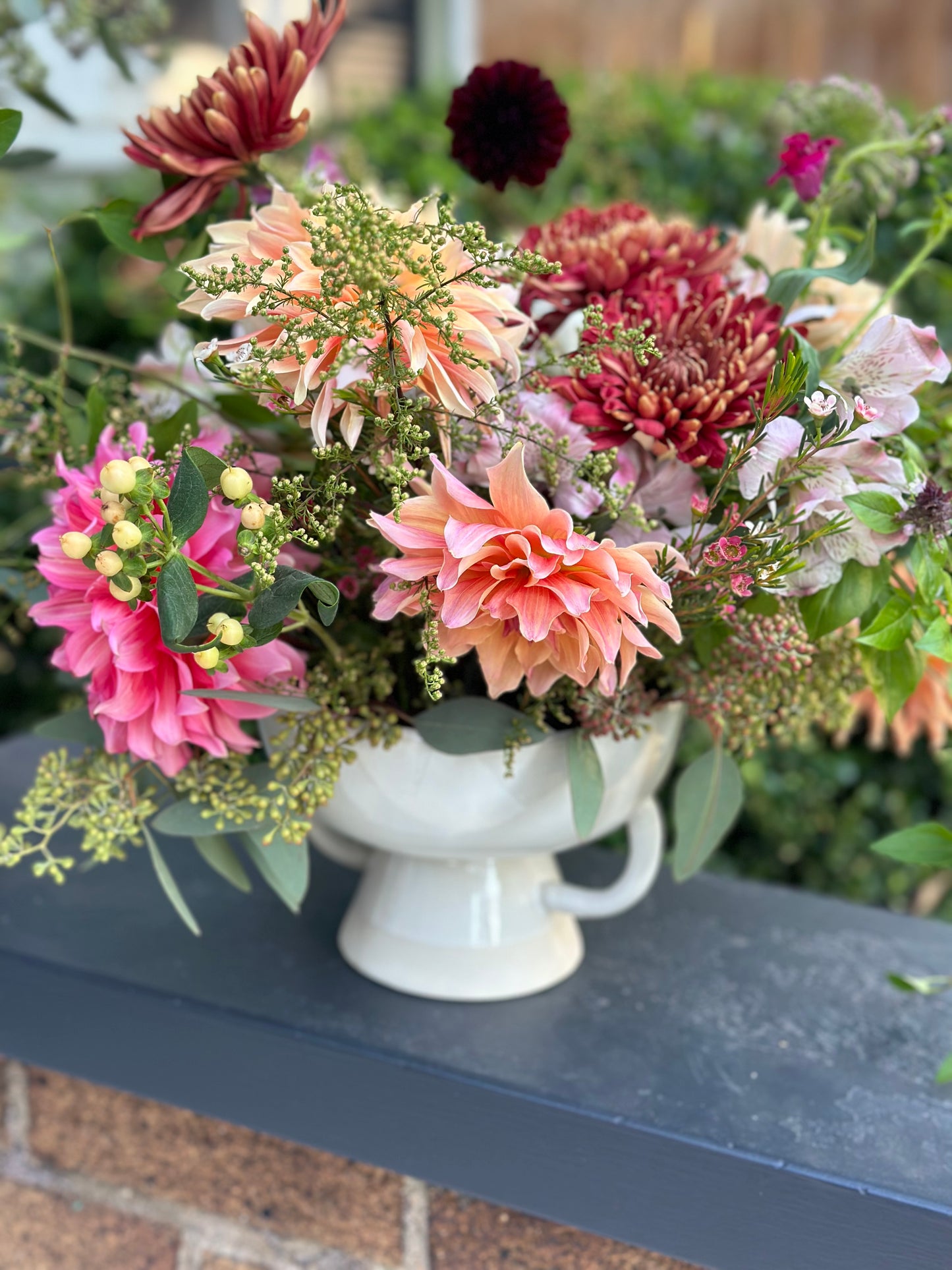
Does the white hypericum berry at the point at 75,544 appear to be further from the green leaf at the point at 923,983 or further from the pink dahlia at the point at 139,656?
the green leaf at the point at 923,983

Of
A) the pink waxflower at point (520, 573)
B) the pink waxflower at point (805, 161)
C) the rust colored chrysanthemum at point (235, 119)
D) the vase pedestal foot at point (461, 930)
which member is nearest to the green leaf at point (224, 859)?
the vase pedestal foot at point (461, 930)

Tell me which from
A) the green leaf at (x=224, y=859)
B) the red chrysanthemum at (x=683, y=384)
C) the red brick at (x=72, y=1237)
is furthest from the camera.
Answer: the red brick at (x=72, y=1237)

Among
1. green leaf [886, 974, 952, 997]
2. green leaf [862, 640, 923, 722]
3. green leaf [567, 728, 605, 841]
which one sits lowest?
green leaf [886, 974, 952, 997]

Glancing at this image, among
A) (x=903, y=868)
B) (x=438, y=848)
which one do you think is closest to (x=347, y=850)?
(x=438, y=848)

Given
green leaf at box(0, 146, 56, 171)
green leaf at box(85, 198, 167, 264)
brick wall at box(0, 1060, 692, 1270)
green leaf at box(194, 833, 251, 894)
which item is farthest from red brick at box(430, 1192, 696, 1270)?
green leaf at box(0, 146, 56, 171)

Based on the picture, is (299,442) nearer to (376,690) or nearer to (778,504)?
(376,690)

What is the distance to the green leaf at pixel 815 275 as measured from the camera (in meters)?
0.59

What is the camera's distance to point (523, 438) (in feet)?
1.72

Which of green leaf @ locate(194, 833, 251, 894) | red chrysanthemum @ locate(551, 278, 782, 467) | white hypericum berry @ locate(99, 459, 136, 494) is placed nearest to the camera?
white hypericum berry @ locate(99, 459, 136, 494)

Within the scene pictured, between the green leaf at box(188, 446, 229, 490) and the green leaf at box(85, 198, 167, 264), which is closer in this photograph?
the green leaf at box(188, 446, 229, 490)

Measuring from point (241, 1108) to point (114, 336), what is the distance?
1620 millimetres

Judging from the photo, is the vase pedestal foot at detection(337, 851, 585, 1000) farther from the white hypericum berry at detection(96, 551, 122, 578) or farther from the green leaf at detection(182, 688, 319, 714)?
the white hypericum berry at detection(96, 551, 122, 578)

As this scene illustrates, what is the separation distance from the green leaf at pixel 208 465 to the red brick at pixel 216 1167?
414mm

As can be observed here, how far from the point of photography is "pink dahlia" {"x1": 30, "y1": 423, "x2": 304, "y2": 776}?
19.6 inches
